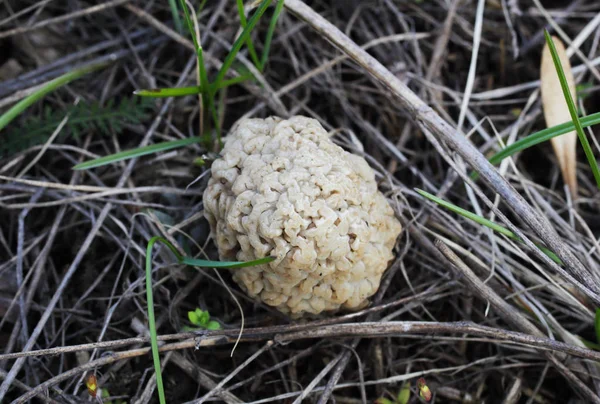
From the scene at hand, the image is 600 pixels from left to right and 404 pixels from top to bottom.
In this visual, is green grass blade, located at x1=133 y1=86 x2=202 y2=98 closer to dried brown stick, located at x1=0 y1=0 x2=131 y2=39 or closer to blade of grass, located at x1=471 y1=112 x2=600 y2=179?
dried brown stick, located at x1=0 y1=0 x2=131 y2=39

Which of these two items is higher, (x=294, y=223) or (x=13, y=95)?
(x=13, y=95)

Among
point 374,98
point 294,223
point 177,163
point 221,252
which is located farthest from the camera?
point 374,98

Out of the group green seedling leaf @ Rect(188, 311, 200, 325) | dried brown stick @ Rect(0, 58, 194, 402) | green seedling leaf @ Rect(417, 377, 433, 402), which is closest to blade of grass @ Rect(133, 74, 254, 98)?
dried brown stick @ Rect(0, 58, 194, 402)

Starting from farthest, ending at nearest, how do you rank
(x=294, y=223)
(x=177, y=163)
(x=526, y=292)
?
(x=177, y=163), (x=526, y=292), (x=294, y=223)

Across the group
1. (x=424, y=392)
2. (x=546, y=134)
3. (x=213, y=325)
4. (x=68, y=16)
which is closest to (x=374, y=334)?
(x=424, y=392)

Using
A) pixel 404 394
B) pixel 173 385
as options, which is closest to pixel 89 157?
pixel 173 385

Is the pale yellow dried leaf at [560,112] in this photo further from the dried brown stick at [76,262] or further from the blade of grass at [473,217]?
the dried brown stick at [76,262]

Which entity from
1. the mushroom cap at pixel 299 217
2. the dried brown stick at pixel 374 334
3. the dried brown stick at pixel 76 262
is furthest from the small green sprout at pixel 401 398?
the dried brown stick at pixel 76 262

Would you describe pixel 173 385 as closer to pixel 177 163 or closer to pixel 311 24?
pixel 177 163
